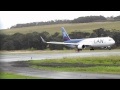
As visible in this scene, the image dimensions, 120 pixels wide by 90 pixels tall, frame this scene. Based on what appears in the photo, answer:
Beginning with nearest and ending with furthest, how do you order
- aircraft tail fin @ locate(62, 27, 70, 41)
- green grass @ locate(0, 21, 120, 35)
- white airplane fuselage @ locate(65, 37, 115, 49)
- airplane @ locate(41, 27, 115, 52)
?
green grass @ locate(0, 21, 120, 35) → white airplane fuselage @ locate(65, 37, 115, 49) → airplane @ locate(41, 27, 115, 52) → aircraft tail fin @ locate(62, 27, 70, 41)

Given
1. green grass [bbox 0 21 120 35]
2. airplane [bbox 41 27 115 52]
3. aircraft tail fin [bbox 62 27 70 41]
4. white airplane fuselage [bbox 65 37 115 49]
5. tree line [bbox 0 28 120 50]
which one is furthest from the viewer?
aircraft tail fin [bbox 62 27 70 41]

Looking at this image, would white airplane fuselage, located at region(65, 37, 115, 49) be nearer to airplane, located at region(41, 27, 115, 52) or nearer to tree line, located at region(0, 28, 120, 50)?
airplane, located at region(41, 27, 115, 52)

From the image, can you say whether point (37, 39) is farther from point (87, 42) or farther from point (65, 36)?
point (87, 42)

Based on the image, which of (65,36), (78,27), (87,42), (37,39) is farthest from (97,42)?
(37,39)

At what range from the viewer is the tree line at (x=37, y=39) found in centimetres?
2549

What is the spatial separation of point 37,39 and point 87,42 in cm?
565

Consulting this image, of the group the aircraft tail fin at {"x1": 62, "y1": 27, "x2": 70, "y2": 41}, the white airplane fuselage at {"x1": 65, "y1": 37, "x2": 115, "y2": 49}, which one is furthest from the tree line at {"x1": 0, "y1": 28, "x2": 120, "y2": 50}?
the white airplane fuselage at {"x1": 65, "y1": 37, "x2": 115, "y2": 49}

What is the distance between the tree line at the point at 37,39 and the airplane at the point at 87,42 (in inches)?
18.4

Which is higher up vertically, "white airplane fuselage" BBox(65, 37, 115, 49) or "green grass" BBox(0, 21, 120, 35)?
"green grass" BBox(0, 21, 120, 35)

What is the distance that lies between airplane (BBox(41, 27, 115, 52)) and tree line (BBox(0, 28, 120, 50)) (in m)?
→ 0.47

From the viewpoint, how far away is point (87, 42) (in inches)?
1219

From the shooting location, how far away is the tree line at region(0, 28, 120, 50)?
2549 centimetres
